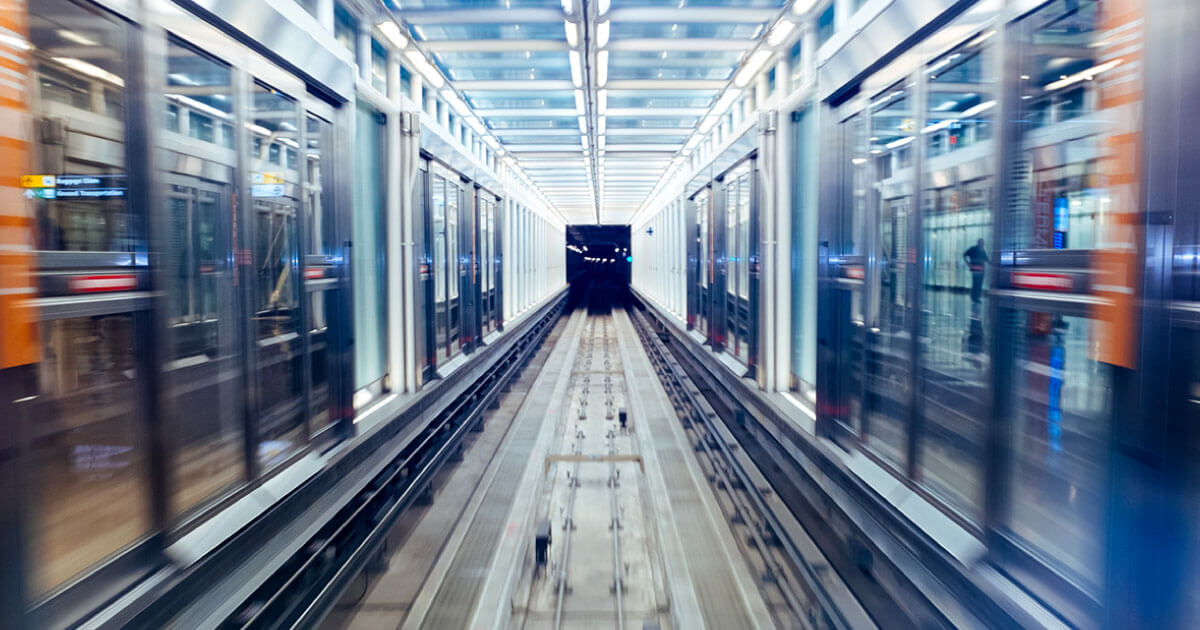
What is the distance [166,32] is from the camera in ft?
9.06

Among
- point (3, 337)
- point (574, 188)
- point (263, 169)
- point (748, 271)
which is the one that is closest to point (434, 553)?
point (263, 169)

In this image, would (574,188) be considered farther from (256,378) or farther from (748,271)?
(256,378)

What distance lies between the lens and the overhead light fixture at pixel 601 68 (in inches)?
256

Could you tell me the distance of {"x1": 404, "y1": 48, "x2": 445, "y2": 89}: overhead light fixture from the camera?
21.1ft

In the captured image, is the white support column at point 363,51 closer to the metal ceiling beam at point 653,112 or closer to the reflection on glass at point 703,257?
the metal ceiling beam at point 653,112

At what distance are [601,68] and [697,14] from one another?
5.09 ft

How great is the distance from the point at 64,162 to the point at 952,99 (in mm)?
4544

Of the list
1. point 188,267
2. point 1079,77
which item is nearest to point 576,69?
point 188,267

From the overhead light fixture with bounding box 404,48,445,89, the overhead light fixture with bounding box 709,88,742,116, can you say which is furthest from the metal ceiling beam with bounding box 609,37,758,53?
the overhead light fixture with bounding box 404,48,445,89

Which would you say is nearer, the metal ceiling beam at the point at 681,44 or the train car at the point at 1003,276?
the train car at the point at 1003,276

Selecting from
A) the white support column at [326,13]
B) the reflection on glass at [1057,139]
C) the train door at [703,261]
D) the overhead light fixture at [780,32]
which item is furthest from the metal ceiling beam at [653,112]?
the reflection on glass at [1057,139]

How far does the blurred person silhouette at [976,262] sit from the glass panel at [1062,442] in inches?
22.0

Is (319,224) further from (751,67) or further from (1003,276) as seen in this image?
(751,67)

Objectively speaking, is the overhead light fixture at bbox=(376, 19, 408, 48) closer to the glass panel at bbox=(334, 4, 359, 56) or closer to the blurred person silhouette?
the glass panel at bbox=(334, 4, 359, 56)
